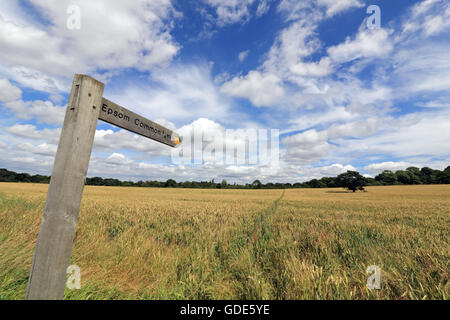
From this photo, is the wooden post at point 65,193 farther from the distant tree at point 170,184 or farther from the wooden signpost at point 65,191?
the distant tree at point 170,184

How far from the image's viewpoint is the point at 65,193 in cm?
188

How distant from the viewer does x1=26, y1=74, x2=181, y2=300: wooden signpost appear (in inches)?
69.7

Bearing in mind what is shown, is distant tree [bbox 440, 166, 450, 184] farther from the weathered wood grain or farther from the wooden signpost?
the wooden signpost

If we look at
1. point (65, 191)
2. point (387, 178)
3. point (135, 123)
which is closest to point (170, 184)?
point (135, 123)

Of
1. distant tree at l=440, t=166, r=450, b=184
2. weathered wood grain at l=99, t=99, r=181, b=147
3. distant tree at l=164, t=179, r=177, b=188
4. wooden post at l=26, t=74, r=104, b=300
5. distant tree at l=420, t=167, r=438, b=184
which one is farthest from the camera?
distant tree at l=164, t=179, r=177, b=188

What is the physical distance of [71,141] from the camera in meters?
1.94

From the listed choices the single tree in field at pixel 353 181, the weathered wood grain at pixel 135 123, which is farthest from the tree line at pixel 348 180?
the weathered wood grain at pixel 135 123

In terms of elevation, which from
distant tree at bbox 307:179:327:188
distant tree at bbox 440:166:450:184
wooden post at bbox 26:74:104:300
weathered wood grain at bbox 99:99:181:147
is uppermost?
distant tree at bbox 440:166:450:184

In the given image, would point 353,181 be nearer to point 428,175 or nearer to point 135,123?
point 428,175

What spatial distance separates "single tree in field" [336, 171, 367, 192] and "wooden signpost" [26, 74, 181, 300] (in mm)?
78214

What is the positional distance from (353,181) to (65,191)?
3105 inches

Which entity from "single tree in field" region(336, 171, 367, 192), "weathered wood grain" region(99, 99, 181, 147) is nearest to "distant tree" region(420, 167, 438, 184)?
"single tree in field" region(336, 171, 367, 192)

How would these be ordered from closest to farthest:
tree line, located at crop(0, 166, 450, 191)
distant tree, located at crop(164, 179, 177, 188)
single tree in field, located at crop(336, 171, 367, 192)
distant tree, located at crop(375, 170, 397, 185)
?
single tree in field, located at crop(336, 171, 367, 192) → tree line, located at crop(0, 166, 450, 191) → distant tree, located at crop(375, 170, 397, 185) → distant tree, located at crop(164, 179, 177, 188)
